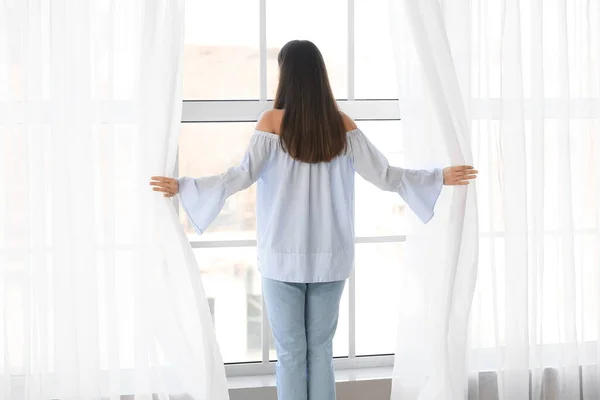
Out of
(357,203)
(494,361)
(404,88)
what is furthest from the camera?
(357,203)

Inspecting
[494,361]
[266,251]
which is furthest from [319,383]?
[494,361]

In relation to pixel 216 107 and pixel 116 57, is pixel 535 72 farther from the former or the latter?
pixel 116 57

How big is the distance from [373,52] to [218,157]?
0.75m

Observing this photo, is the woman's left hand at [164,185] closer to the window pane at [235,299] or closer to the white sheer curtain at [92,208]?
the white sheer curtain at [92,208]

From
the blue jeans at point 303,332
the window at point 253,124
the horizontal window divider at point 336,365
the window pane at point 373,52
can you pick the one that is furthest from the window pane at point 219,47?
the horizontal window divider at point 336,365

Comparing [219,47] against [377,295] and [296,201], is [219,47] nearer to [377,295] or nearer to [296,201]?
[296,201]

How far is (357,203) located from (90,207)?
109cm

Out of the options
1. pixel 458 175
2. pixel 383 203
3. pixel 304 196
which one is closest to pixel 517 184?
pixel 458 175

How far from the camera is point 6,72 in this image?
8.21 feet

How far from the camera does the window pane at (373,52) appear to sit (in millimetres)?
2986

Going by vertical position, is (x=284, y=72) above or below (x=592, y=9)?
below

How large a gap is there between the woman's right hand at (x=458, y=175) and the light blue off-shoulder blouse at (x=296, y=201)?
21 cm

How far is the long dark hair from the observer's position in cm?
241

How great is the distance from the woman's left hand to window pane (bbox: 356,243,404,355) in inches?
36.3
